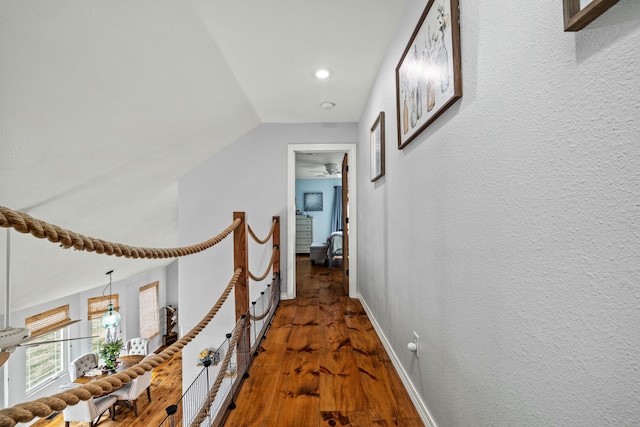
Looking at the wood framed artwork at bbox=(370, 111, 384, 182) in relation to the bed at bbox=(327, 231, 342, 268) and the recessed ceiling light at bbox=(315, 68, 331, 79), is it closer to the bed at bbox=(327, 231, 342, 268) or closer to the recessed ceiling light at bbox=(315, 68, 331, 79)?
the recessed ceiling light at bbox=(315, 68, 331, 79)

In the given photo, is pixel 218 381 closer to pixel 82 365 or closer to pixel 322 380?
pixel 322 380

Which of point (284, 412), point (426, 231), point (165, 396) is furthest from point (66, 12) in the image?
point (165, 396)

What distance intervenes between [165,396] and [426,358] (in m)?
6.83

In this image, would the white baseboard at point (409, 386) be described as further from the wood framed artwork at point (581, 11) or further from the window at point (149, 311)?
the window at point (149, 311)

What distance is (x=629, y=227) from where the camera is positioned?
0.50 metres

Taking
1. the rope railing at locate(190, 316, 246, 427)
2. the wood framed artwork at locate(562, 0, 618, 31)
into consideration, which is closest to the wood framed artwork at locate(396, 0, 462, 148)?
the wood framed artwork at locate(562, 0, 618, 31)

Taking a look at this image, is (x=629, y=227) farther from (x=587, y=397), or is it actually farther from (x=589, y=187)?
(x=587, y=397)

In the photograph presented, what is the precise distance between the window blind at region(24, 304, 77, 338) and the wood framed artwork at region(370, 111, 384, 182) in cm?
572

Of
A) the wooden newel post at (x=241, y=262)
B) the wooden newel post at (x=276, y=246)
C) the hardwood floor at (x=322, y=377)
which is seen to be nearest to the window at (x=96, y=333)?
the wooden newel post at (x=276, y=246)

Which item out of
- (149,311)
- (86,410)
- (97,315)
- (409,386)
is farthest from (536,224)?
(149,311)

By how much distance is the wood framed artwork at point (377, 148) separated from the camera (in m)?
2.40

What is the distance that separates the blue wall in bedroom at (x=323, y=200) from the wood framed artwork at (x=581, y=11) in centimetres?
906

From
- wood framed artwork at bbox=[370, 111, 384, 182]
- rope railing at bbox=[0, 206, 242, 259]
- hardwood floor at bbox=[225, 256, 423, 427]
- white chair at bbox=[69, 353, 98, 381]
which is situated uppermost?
wood framed artwork at bbox=[370, 111, 384, 182]

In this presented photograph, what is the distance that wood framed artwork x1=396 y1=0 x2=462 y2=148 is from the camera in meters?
1.09
